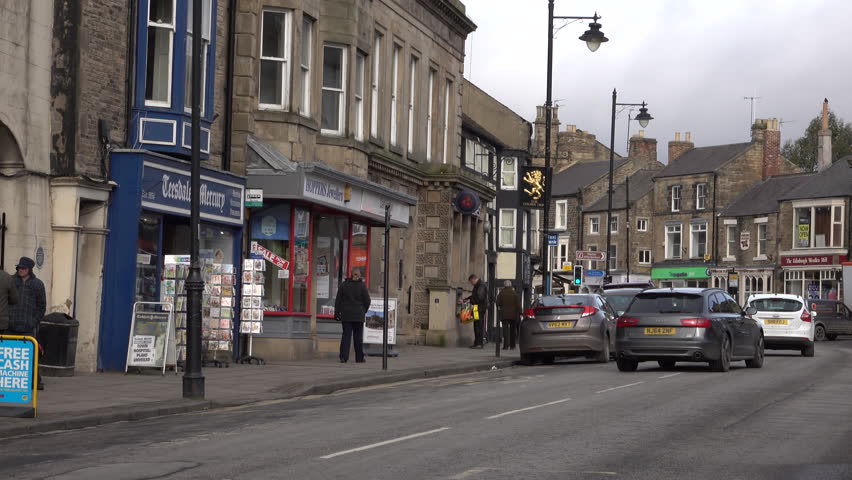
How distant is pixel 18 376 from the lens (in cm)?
1438

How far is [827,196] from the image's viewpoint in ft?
248

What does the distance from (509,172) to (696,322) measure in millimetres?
36573

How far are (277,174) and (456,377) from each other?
5399mm

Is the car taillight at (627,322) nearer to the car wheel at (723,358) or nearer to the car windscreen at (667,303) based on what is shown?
the car windscreen at (667,303)

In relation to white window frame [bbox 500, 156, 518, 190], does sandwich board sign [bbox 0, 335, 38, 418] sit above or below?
below

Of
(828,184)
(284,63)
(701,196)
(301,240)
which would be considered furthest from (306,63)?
(701,196)

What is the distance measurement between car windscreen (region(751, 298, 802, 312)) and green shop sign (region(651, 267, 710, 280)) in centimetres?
4826

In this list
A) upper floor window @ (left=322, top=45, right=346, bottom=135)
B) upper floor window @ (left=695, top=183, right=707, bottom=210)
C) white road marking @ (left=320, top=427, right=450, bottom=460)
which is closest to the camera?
white road marking @ (left=320, top=427, right=450, bottom=460)

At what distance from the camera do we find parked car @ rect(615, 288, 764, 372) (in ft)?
80.8

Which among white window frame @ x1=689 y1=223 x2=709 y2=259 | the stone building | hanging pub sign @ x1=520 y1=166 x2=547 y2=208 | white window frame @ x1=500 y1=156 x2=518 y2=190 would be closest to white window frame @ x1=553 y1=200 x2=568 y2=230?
the stone building

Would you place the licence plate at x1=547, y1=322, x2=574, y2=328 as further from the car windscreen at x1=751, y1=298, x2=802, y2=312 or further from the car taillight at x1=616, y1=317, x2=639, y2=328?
the car windscreen at x1=751, y1=298, x2=802, y2=312

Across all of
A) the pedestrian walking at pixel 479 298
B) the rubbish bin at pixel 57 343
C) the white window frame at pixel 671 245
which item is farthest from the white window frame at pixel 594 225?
the rubbish bin at pixel 57 343

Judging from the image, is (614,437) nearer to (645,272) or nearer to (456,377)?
(456,377)

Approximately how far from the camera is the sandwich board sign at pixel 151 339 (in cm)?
2133
